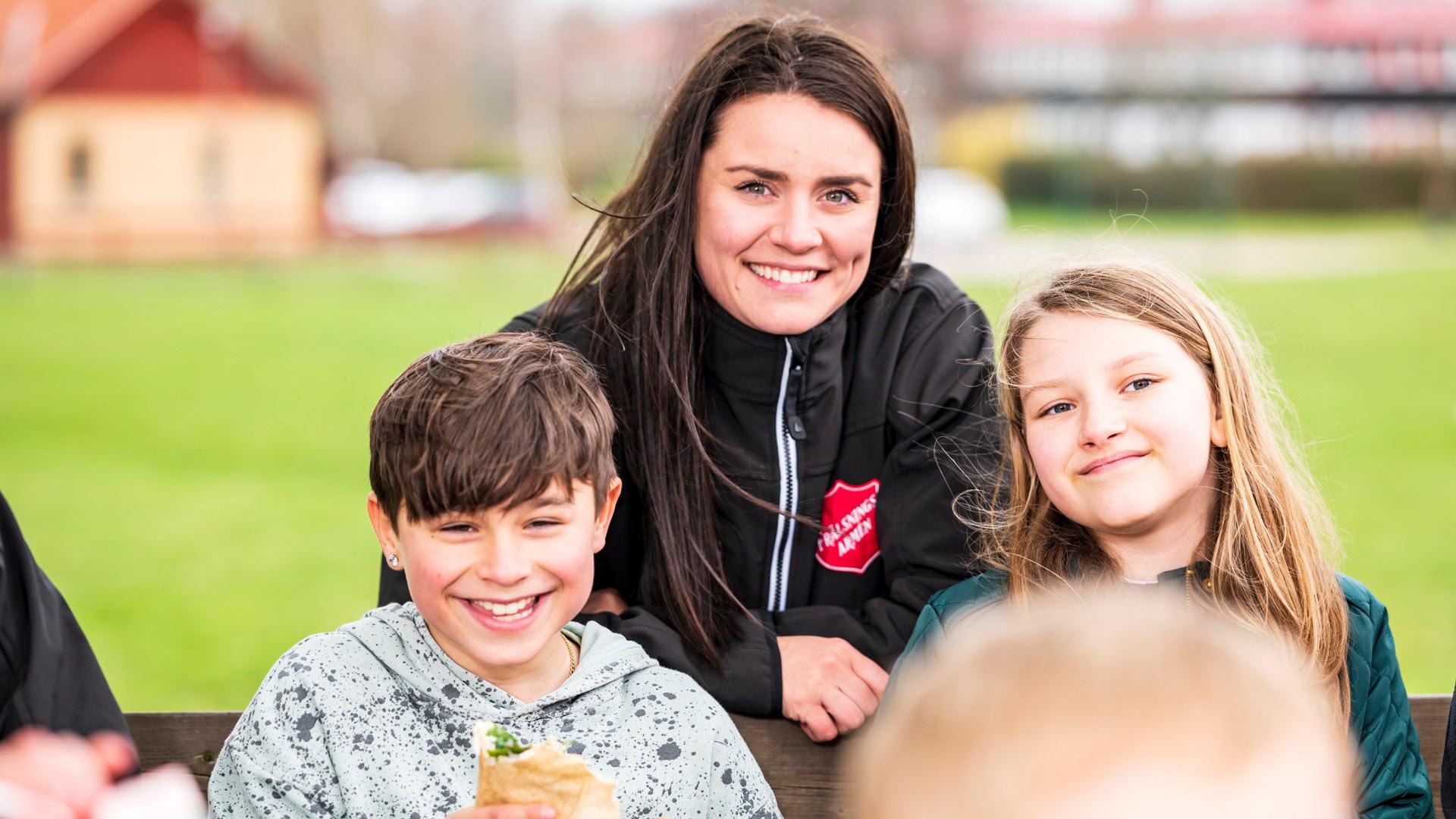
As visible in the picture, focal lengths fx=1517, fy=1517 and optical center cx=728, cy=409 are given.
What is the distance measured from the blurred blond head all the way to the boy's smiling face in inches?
52.0

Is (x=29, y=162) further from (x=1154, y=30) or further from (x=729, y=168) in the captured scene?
(x=729, y=168)

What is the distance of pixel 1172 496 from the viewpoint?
2.59 metres

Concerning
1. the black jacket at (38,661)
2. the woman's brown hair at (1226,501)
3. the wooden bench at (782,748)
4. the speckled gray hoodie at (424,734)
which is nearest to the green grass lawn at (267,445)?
the woman's brown hair at (1226,501)

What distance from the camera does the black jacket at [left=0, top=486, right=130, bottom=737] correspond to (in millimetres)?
2293

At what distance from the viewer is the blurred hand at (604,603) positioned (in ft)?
10.1

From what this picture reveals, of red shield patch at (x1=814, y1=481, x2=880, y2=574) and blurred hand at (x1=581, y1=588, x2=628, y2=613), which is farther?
red shield patch at (x1=814, y1=481, x2=880, y2=574)

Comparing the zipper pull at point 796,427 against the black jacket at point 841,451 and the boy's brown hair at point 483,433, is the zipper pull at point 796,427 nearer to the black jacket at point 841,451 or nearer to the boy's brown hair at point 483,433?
the black jacket at point 841,451

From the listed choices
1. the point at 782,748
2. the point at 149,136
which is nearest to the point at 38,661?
the point at 782,748

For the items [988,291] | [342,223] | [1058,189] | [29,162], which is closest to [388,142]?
[342,223]

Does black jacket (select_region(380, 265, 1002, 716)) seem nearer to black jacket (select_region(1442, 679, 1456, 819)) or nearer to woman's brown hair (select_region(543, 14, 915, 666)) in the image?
woman's brown hair (select_region(543, 14, 915, 666))

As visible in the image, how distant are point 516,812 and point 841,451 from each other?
1.40 m

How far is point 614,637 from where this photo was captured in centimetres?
262

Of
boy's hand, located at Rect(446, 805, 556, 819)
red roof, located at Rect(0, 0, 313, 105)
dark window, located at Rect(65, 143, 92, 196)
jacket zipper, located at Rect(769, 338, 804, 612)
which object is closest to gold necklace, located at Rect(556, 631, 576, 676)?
boy's hand, located at Rect(446, 805, 556, 819)

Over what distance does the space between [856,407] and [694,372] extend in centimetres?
35
